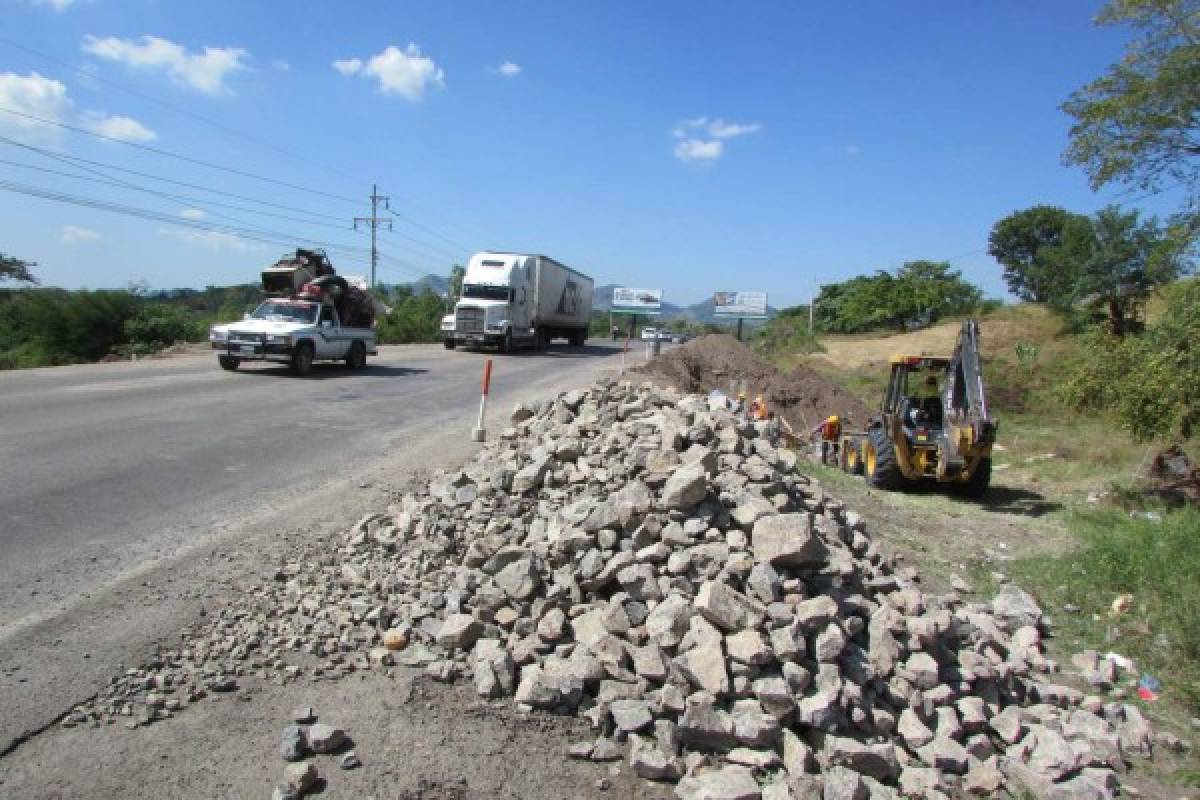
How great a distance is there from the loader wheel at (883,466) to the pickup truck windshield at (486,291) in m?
20.9

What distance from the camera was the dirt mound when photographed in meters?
21.4

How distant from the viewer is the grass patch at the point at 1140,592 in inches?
242

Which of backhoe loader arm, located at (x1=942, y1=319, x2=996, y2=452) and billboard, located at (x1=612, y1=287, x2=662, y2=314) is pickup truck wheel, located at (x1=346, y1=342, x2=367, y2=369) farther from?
billboard, located at (x1=612, y1=287, x2=662, y2=314)

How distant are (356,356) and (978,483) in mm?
15492

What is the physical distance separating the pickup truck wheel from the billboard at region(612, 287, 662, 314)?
49.7 metres

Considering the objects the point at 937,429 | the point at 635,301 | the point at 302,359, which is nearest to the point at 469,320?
the point at 302,359

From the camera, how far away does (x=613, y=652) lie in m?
4.39

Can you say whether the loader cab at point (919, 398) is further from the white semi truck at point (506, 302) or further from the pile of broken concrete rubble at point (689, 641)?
the white semi truck at point (506, 302)

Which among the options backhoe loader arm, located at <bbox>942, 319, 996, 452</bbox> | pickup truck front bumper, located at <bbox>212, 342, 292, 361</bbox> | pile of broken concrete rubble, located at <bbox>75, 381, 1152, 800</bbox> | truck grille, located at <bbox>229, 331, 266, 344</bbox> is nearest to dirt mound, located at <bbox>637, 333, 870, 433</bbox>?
backhoe loader arm, located at <bbox>942, 319, 996, 452</bbox>

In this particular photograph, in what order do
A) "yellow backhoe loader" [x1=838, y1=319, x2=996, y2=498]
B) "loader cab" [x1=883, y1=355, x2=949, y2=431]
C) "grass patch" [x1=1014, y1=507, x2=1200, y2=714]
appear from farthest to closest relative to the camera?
"loader cab" [x1=883, y1=355, x2=949, y2=431] → "yellow backhoe loader" [x1=838, y1=319, x2=996, y2=498] → "grass patch" [x1=1014, y1=507, x2=1200, y2=714]

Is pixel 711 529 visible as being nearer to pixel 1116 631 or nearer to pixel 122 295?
pixel 1116 631

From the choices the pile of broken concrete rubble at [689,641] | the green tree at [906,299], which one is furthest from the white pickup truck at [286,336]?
the green tree at [906,299]

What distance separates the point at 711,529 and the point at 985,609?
3.25 meters

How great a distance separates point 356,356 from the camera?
68.7 feet
